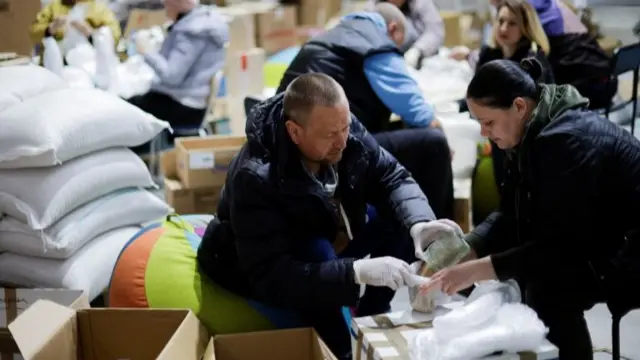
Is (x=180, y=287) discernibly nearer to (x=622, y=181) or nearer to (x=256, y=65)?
(x=622, y=181)

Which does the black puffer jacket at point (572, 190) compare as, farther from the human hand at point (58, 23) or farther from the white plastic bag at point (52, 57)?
the human hand at point (58, 23)

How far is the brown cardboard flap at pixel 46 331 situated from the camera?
2049 mm

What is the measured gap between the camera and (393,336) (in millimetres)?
1997

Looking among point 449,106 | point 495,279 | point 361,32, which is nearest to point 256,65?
point 449,106

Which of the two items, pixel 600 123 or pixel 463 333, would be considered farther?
pixel 600 123

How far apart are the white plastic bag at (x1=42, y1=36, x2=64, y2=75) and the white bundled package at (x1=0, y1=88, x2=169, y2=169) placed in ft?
4.53

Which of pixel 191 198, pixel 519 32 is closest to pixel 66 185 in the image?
pixel 191 198

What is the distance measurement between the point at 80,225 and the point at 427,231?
3.97ft

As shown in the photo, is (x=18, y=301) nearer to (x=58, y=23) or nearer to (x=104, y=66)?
(x=104, y=66)

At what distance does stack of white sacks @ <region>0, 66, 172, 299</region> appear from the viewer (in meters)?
2.70

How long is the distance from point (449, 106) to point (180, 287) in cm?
209

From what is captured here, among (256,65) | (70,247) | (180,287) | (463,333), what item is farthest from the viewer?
(256,65)

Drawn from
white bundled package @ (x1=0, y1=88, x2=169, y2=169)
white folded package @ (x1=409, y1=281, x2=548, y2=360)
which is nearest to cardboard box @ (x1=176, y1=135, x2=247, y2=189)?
white bundled package @ (x1=0, y1=88, x2=169, y2=169)

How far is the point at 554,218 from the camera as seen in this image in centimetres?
210
